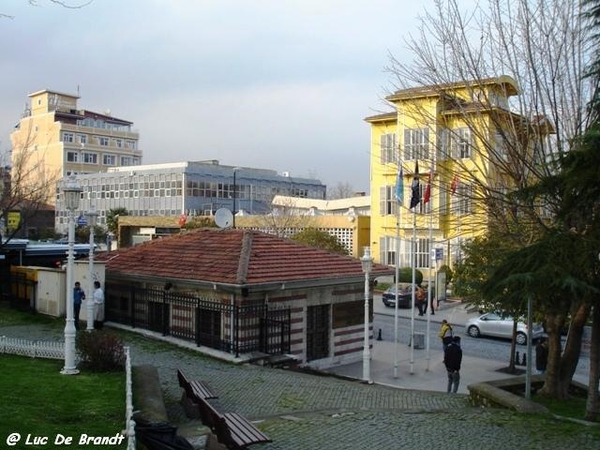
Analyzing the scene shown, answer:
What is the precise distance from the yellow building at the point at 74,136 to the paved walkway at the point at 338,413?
7744 centimetres

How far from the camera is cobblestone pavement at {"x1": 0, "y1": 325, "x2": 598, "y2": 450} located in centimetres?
911

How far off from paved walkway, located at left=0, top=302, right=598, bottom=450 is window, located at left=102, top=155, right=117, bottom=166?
81281 mm

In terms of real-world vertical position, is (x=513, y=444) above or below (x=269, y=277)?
below

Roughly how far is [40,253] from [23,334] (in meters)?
12.2

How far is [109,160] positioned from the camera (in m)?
96.1

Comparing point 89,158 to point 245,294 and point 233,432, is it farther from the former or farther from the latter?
point 233,432

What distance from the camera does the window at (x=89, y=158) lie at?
92.2 meters

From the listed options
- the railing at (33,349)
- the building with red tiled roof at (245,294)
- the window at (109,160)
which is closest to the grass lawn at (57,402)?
the railing at (33,349)

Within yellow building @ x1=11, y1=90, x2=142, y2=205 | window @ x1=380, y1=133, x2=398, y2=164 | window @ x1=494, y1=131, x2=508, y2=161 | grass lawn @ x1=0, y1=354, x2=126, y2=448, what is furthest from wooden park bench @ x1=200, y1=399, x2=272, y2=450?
yellow building @ x1=11, y1=90, x2=142, y2=205

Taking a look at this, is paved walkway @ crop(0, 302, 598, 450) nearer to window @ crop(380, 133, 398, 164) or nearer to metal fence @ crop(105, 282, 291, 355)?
metal fence @ crop(105, 282, 291, 355)

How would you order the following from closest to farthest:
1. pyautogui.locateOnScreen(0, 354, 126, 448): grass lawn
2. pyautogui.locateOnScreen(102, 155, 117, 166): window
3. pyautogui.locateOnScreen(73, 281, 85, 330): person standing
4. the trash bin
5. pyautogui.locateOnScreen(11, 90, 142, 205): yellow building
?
pyautogui.locateOnScreen(0, 354, 126, 448): grass lawn → pyautogui.locateOnScreen(73, 281, 85, 330): person standing → the trash bin → pyautogui.locateOnScreen(11, 90, 142, 205): yellow building → pyautogui.locateOnScreen(102, 155, 117, 166): window

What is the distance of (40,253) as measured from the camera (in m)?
30.2

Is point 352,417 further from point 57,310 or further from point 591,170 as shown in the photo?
point 57,310

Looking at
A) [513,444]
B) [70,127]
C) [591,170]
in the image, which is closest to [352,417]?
[513,444]
